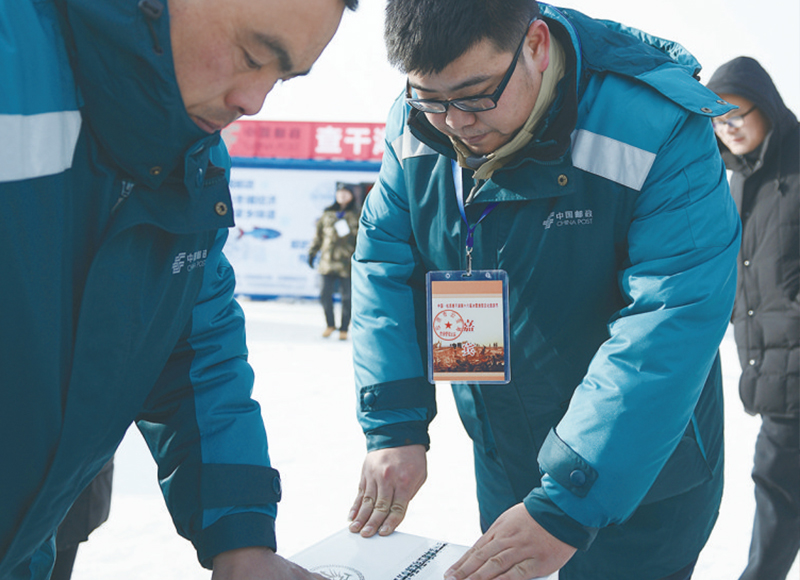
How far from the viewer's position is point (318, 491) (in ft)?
9.87

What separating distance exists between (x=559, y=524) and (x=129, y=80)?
0.86m

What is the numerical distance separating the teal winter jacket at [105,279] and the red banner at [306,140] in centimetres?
912

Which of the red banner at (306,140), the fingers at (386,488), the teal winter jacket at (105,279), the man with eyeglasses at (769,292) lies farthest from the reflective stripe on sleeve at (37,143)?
the red banner at (306,140)


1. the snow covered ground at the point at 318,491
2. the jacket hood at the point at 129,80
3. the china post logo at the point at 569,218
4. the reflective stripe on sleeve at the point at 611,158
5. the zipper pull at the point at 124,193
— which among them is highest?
the jacket hood at the point at 129,80

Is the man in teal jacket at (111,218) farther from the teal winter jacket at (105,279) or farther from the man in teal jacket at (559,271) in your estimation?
the man in teal jacket at (559,271)

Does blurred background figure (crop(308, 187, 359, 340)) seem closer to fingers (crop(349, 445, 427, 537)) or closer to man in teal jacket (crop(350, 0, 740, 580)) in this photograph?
man in teal jacket (crop(350, 0, 740, 580))

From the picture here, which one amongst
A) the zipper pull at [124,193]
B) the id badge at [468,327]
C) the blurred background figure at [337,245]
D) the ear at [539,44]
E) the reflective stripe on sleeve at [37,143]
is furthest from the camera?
the blurred background figure at [337,245]

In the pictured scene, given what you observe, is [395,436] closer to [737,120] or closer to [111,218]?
[111,218]

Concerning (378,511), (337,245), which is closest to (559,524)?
(378,511)

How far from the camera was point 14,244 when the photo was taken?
69cm

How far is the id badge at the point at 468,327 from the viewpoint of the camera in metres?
1.33

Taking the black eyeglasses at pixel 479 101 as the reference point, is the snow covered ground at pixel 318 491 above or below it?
below

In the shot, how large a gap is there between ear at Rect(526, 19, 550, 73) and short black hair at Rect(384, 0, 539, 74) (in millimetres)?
29

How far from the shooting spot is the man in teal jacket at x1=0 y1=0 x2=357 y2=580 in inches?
27.4
